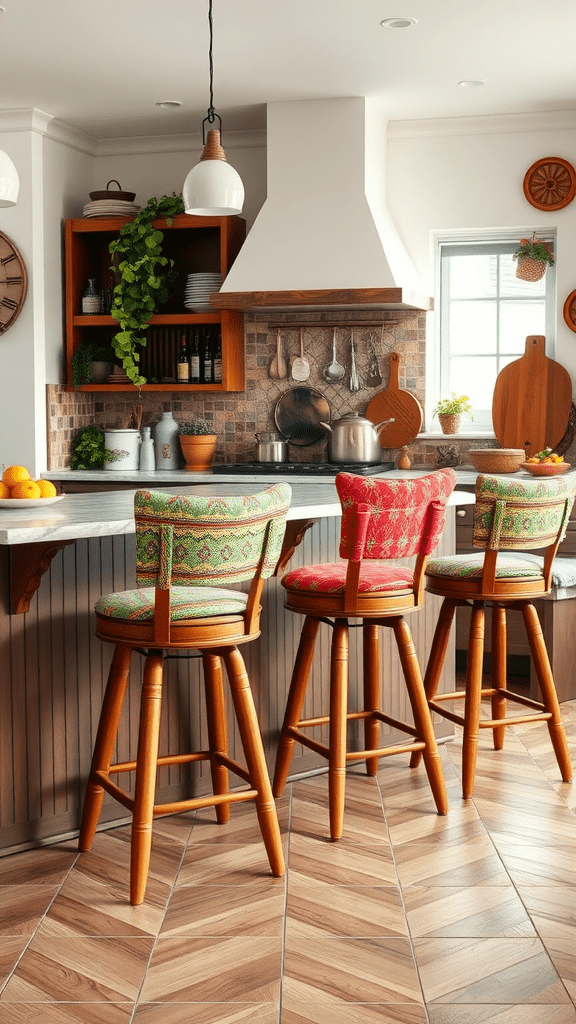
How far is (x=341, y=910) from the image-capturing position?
254 cm

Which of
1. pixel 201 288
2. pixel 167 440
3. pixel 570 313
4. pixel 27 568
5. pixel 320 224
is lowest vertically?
Result: pixel 27 568

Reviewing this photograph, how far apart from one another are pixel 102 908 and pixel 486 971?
91cm

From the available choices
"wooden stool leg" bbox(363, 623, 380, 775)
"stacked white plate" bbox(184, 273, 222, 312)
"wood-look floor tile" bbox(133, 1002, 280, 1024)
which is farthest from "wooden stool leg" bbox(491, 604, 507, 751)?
"stacked white plate" bbox(184, 273, 222, 312)

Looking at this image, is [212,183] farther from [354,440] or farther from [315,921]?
[354,440]

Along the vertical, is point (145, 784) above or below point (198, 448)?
below

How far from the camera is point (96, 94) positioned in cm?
510

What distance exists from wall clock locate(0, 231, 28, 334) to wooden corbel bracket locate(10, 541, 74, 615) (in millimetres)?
2990

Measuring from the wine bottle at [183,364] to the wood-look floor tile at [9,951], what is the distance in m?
3.68

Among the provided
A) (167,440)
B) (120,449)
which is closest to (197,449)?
(167,440)

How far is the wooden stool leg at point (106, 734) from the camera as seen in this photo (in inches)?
109

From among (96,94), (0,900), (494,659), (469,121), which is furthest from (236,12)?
(0,900)

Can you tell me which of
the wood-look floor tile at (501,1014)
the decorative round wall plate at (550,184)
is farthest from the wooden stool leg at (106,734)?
the decorative round wall plate at (550,184)

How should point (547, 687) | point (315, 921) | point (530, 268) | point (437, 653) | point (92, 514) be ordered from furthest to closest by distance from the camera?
point (530, 268) → point (437, 653) → point (547, 687) → point (92, 514) → point (315, 921)

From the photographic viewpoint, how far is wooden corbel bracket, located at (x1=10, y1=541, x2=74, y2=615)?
2.76 m
